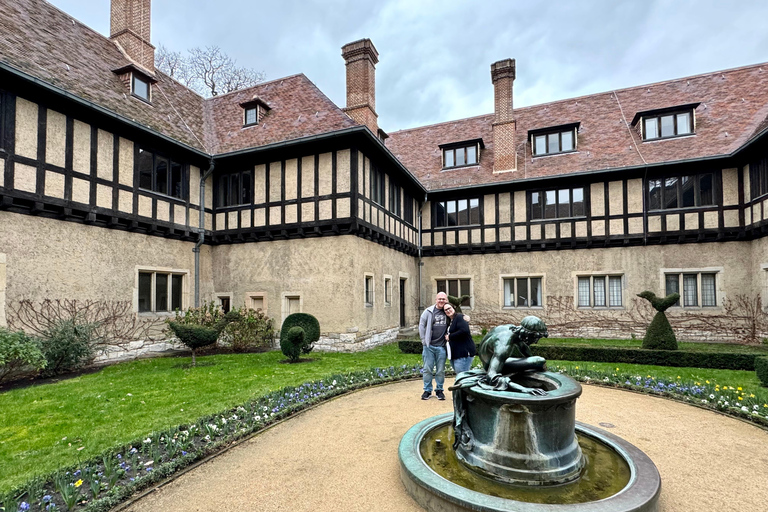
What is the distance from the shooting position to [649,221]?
14.9 metres

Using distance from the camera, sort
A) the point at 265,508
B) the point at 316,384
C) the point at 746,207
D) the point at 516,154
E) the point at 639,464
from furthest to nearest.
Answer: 1. the point at 516,154
2. the point at 746,207
3. the point at 316,384
4. the point at 639,464
5. the point at 265,508

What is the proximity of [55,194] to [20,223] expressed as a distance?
105 centimetres

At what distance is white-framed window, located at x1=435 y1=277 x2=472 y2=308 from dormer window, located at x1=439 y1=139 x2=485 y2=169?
5.32m

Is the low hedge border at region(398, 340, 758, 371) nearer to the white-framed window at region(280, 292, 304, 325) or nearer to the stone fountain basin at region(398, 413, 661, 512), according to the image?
the stone fountain basin at region(398, 413, 661, 512)

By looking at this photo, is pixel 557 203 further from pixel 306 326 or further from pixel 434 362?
pixel 434 362

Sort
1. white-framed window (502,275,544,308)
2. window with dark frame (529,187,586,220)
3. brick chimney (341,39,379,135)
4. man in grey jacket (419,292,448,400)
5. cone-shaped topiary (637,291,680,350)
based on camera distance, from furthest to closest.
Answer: white-framed window (502,275,544,308), window with dark frame (529,187,586,220), brick chimney (341,39,379,135), cone-shaped topiary (637,291,680,350), man in grey jacket (419,292,448,400)

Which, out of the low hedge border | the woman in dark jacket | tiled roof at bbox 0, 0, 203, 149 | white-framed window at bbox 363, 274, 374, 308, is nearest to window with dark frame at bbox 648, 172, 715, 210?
the low hedge border

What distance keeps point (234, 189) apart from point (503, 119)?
11.7m

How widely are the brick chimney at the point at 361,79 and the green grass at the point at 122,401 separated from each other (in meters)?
9.08

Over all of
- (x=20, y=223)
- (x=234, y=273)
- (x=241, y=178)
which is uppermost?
(x=241, y=178)

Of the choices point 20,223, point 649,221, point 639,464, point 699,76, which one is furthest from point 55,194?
point 699,76

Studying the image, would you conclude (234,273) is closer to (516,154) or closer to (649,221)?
(516,154)

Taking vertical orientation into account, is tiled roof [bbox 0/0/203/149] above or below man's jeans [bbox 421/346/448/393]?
above

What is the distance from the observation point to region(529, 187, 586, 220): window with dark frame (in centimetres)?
1588
